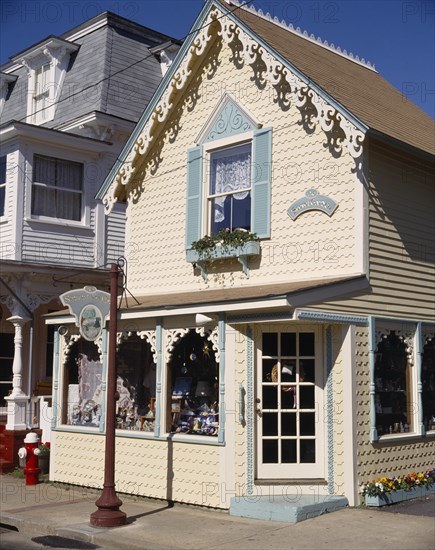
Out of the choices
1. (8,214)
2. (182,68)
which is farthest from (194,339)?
(8,214)

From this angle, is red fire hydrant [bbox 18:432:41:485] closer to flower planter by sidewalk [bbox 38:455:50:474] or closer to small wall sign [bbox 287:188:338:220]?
flower planter by sidewalk [bbox 38:455:50:474]

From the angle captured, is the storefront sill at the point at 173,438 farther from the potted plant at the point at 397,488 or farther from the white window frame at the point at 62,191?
the white window frame at the point at 62,191

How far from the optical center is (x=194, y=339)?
13133 mm

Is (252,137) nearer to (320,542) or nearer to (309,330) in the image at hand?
(309,330)

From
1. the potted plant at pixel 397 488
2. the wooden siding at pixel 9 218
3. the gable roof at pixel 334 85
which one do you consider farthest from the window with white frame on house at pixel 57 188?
the potted plant at pixel 397 488

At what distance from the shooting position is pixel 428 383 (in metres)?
13.3

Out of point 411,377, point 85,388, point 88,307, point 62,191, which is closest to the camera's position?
point 411,377

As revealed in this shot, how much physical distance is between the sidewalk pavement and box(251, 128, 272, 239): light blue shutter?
470cm

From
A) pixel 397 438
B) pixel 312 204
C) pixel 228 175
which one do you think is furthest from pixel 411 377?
pixel 228 175

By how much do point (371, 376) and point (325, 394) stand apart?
81cm

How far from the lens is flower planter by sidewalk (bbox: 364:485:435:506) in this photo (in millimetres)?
11500

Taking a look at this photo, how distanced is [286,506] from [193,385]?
9.45 feet

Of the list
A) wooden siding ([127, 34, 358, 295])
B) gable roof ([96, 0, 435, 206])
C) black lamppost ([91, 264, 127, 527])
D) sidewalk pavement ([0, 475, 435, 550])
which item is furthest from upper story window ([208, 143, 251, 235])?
sidewalk pavement ([0, 475, 435, 550])

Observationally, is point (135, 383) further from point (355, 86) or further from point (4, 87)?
point (4, 87)
